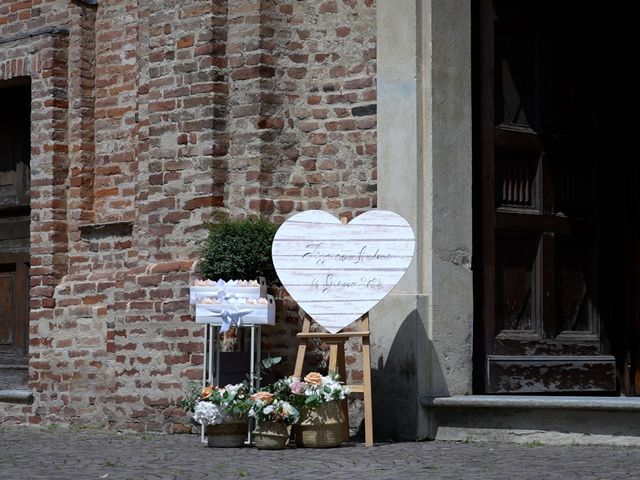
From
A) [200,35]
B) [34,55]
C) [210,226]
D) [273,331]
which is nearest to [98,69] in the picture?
[34,55]

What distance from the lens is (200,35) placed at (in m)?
9.13

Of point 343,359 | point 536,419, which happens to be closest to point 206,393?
point 343,359

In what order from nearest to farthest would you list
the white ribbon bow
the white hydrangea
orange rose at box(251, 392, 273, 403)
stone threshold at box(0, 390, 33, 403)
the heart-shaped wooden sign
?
orange rose at box(251, 392, 273, 403) → the white hydrangea → the heart-shaped wooden sign → the white ribbon bow → stone threshold at box(0, 390, 33, 403)

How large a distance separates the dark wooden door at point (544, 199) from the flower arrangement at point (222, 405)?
1736 mm

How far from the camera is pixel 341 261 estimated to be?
8133 millimetres

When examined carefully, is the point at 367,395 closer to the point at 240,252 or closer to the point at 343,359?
the point at 343,359

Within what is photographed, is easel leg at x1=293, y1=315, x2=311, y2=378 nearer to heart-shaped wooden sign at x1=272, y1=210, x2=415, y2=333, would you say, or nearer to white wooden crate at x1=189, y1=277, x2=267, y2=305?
heart-shaped wooden sign at x1=272, y1=210, x2=415, y2=333

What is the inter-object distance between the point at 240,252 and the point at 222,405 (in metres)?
1.06

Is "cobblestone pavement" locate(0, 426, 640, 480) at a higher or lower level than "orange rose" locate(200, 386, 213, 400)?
lower

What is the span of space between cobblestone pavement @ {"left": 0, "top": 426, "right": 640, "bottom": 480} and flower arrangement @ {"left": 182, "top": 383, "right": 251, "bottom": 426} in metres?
0.19

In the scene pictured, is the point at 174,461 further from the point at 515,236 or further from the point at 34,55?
the point at 34,55

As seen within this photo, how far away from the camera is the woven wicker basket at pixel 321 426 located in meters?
7.82

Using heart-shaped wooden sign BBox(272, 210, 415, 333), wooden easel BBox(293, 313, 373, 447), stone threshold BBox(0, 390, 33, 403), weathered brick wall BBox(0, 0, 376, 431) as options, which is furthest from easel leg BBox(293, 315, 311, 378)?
stone threshold BBox(0, 390, 33, 403)

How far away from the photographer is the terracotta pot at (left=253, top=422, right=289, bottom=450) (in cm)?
779
